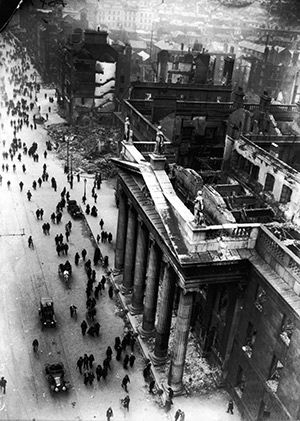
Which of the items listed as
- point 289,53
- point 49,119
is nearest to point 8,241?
point 49,119

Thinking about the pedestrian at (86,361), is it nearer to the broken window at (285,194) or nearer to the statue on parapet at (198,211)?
the statue on parapet at (198,211)

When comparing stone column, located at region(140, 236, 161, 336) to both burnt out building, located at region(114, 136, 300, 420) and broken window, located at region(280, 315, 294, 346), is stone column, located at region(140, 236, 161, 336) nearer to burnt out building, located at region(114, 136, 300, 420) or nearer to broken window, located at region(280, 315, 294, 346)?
burnt out building, located at region(114, 136, 300, 420)

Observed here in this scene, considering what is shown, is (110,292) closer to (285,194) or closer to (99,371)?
(99,371)

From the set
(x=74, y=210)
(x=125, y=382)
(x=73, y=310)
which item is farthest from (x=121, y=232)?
(x=74, y=210)

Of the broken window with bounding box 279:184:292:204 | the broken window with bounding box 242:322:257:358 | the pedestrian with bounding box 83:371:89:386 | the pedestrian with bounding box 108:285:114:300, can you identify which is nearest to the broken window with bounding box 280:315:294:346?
the broken window with bounding box 242:322:257:358

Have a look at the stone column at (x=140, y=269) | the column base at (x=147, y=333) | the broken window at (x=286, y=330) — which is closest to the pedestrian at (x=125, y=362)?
the column base at (x=147, y=333)

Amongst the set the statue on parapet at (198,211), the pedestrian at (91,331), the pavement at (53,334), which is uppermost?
the statue on parapet at (198,211)
